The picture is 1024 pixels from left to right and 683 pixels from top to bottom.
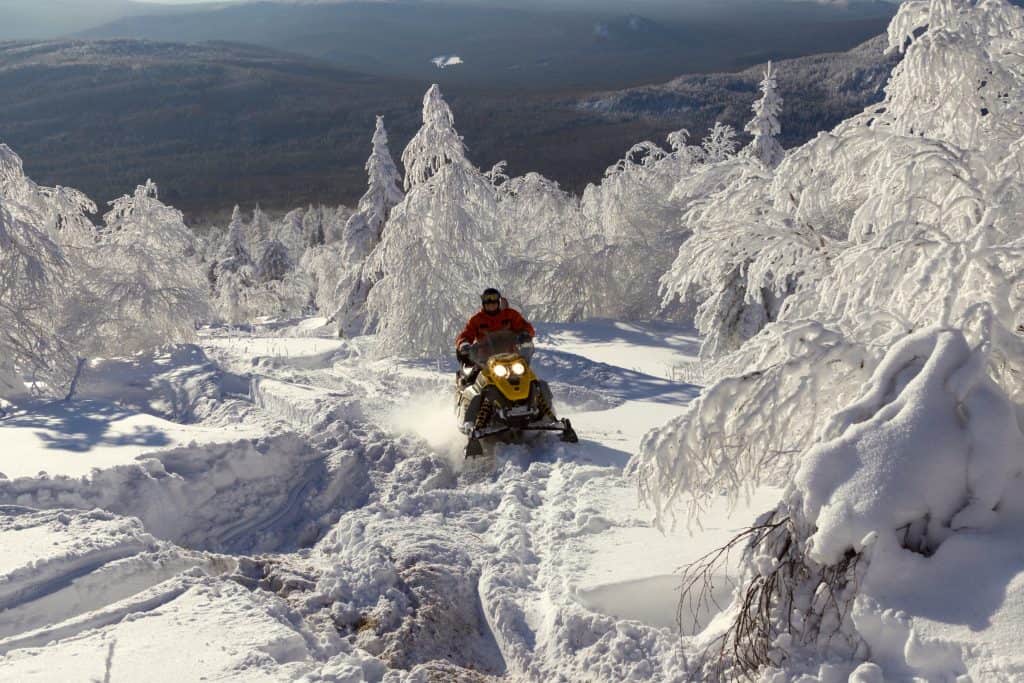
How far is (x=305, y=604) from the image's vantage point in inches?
255

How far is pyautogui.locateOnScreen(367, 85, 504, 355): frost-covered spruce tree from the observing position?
68.8 ft

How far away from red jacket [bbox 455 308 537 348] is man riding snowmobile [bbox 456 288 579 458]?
0.18 metres

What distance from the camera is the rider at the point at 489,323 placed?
10.3 metres

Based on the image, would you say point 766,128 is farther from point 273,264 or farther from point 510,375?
point 273,264

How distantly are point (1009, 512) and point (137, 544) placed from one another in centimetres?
598

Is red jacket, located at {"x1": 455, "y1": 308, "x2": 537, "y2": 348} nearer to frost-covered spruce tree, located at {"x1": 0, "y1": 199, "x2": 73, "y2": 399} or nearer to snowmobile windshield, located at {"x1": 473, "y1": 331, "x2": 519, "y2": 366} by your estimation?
snowmobile windshield, located at {"x1": 473, "y1": 331, "x2": 519, "y2": 366}

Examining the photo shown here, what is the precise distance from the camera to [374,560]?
22.9ft

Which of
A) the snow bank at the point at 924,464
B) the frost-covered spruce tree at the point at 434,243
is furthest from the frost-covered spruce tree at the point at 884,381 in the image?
the frost-covered spruce tree at the point at 434,243

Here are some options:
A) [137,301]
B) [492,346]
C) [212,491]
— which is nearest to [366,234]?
[137,301]

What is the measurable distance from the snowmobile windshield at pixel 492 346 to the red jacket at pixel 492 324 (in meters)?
0.32

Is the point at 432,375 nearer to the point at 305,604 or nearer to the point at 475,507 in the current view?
the point at 475,507

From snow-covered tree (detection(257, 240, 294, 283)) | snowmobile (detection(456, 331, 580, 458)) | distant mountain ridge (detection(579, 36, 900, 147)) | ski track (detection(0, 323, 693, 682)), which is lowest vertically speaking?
snow-covered tree (detection(257, 240, 294, 283))

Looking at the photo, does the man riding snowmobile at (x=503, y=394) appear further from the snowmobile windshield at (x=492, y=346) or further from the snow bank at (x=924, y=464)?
the snow bank at (x=924, y=464)

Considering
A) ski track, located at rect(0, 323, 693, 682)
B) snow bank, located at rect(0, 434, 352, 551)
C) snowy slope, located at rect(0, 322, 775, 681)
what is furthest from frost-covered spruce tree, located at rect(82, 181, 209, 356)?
snow bank, located at rect(0, 434, 352, 551)
